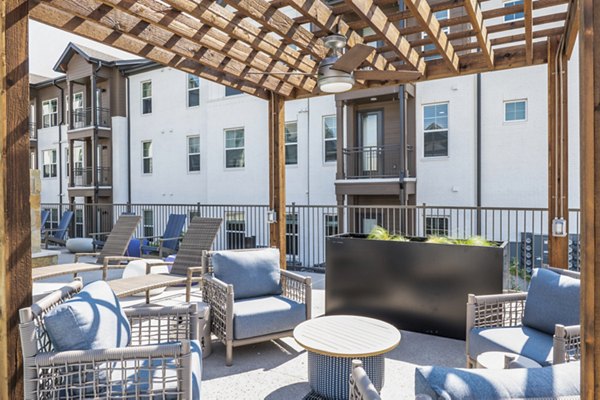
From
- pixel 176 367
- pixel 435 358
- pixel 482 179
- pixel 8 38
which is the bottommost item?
pixel 435 358

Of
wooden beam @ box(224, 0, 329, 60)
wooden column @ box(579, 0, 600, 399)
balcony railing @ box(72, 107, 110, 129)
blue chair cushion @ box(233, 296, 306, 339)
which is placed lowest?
blue chair cushion @ box(233, 296, 306, 339)

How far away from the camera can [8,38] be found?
84.8 inches

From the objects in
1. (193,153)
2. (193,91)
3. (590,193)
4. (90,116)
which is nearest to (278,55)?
(590,193)

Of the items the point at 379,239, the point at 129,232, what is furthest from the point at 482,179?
the point at 129,232

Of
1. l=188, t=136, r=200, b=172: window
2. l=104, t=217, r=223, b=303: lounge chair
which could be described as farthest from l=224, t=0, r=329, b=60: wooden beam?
l=188, t=136, r=200, b=172: window

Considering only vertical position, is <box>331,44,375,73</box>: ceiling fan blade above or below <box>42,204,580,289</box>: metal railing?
above

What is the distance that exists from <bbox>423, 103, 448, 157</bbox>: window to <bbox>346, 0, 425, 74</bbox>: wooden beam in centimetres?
484

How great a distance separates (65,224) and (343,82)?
1070 cm

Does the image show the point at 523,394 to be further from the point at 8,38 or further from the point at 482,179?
the point at 482,179

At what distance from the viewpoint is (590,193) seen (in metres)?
0.99

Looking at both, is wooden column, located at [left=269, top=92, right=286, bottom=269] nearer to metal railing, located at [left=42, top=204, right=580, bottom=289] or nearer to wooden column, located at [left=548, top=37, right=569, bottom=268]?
metal railing, located at [left=42, top=204, right=580, bottom=289]

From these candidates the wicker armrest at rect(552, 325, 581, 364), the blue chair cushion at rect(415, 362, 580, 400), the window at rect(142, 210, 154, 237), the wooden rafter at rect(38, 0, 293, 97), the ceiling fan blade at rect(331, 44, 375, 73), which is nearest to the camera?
the blue chair cushion at rect(415, 362, 580, 400)

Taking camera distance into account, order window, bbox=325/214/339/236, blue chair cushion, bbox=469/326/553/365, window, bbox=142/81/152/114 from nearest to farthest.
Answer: blue chair cushion, bbox=469/326/553/365 < window, bbox=325/214/339/236 < window, bbox=142/81/152/114

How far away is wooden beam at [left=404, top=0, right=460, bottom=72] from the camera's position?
322 centimetres
